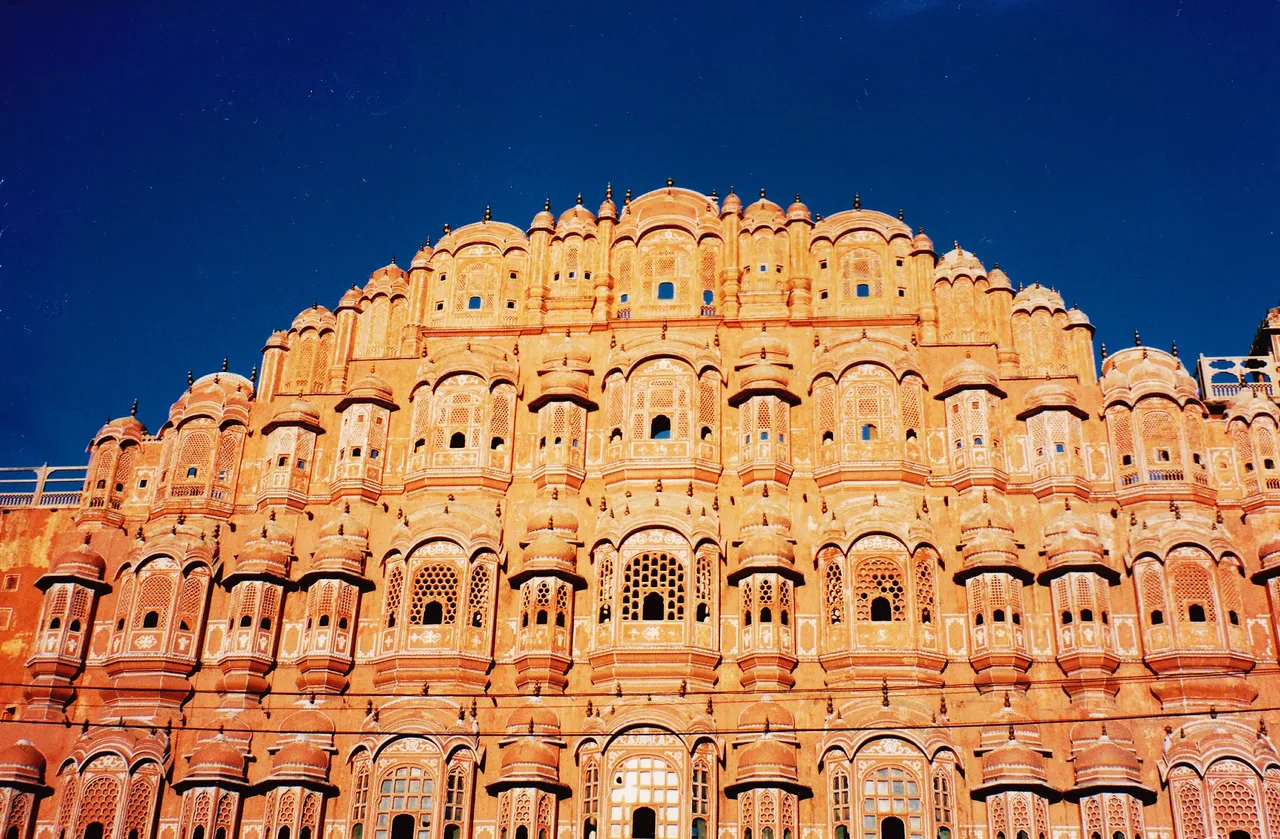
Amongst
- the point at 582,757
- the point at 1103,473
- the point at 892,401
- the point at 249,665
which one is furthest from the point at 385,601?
the point at 1103,473

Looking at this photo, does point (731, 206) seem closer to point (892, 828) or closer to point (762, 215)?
point (762, 215)

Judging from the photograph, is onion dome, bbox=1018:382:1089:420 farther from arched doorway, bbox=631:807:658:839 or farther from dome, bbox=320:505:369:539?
dome, bbox=320:505:369:539

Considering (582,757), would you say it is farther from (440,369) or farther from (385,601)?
(440,369)

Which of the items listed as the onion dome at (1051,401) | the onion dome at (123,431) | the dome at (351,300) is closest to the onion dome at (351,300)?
the dome at (351,300)

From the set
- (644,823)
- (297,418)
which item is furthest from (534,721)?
(297,418)

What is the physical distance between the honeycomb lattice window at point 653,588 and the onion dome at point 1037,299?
11.1 metres

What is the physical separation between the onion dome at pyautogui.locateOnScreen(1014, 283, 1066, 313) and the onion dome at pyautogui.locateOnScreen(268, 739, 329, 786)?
1957cm

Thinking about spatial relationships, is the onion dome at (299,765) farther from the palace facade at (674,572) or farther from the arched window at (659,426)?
the arched window at (659,426)

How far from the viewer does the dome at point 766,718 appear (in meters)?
29.3

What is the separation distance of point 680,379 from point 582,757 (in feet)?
30.3

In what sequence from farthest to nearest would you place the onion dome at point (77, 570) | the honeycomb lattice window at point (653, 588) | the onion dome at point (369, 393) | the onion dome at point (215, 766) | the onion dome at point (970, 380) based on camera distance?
the onion dome at point (369, 393) → the onion dome at point (970, 380) → the onion dome at point (77, 570) → the honeycomb lattice window at point (653, 588) → the onion dome at point (215, 766)

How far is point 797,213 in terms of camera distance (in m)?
36.5

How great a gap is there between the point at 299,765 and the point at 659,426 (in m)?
11.1

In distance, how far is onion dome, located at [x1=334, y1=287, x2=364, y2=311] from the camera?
36.4 meters
